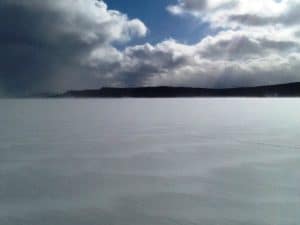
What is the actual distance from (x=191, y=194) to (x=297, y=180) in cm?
169

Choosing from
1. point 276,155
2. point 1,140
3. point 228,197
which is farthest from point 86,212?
point 1,140

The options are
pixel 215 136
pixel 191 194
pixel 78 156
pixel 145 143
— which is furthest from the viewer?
pixel 215 136

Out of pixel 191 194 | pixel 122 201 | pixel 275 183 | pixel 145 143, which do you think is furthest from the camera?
pixel 145 143

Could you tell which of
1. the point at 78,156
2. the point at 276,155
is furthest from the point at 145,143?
the point at 276,155

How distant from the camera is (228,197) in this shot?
369 cm

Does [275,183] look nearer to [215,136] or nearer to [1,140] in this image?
[215,136]

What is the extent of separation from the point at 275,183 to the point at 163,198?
1682mm

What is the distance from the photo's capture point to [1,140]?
755 cm

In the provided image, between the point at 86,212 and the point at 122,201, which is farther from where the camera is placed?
the point at 122,201

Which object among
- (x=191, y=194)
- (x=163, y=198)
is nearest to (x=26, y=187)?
(x=163, y=198)

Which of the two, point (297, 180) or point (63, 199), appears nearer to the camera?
point (63, 199)

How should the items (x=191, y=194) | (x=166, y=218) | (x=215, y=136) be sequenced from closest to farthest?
(x=166, y=218), (x=191, y=194), (x=215, y=136)

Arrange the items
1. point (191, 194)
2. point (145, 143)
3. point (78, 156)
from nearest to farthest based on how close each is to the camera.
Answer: point (191, 194) → point (78, 156) → point (145, 143)

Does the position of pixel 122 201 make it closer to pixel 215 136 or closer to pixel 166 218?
pixel 166 218
